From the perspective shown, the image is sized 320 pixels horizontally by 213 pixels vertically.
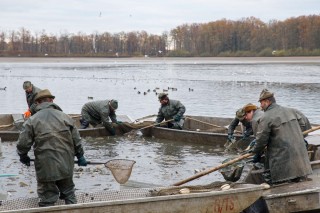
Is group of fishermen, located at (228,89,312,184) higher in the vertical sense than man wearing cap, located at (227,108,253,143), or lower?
higher

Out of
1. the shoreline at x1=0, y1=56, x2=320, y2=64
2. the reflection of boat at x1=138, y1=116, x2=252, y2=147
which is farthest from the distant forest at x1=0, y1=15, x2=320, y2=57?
the reflection of boat at x1=138, y1=116, x2=252, y2=147

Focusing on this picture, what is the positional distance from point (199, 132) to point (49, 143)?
8.83 meters

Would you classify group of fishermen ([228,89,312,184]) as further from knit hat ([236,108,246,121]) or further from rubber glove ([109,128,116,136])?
rubber glove ([109,128,116,136])

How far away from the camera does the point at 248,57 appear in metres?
127

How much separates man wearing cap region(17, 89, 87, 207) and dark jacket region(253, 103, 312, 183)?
2900 millimetres

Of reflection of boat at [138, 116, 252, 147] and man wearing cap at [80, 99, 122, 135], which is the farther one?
man wearing cap at [80, 99, 122, 135]

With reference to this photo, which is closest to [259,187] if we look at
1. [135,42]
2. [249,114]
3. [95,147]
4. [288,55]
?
[249,114]

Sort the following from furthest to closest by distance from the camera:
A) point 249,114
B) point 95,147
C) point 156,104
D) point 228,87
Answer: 1. point 228,87
2. point 156,104
3. point 95,147
4. point 249,114

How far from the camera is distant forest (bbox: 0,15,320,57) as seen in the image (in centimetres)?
12706

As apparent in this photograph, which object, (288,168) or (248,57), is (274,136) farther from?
(248,57)

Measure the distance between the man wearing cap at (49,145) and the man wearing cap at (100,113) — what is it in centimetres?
889

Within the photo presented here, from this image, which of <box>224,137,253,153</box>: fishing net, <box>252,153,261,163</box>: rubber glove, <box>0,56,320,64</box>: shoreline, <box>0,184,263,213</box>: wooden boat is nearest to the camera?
<box>0,184,263,213</box>: wooden boat

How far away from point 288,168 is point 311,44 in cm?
11911

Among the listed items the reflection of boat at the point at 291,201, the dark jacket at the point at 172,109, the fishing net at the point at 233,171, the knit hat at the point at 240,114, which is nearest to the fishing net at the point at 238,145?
the knit hat at the point at 240,114
